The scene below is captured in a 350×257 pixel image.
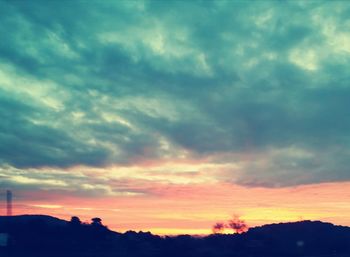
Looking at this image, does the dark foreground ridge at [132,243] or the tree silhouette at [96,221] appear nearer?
the dark foreground ridge at [132,243]

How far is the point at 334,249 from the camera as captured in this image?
122 meters

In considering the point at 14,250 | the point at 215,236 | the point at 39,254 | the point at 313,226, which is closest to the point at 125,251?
the point at 39,254

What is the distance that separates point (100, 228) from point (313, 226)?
82.7 meters

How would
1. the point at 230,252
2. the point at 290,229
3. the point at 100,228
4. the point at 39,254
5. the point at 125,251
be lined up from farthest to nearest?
the point at 290,229, the point at 100,228, the point at 230,252, the point at 125,251, the point at 39,254

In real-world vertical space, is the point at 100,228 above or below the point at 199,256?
above

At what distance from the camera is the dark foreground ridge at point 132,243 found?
96.1 m

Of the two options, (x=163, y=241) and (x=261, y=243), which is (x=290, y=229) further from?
(x=163, y=241)

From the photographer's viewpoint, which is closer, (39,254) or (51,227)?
(39,254)

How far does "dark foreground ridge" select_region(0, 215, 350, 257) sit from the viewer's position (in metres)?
96.1

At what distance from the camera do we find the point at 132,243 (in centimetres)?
10819

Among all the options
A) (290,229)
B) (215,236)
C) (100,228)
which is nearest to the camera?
(100,228)

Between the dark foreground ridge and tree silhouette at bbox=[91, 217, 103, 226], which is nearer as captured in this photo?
the dark foreground ridge

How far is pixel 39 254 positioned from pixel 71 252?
7.54 m

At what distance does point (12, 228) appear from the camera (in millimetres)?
104375
